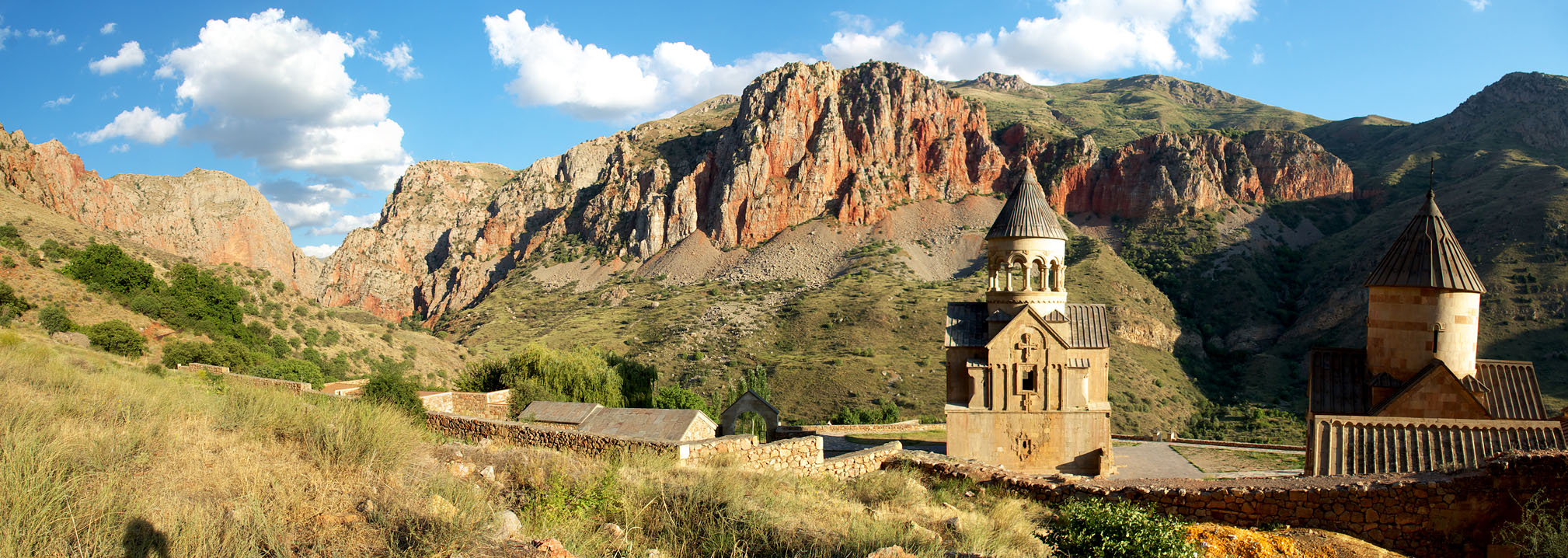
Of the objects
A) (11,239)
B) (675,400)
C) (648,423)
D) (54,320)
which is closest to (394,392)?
(648,423)

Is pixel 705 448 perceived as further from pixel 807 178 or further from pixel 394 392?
pixel 807 178

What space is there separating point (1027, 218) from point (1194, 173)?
8554cm

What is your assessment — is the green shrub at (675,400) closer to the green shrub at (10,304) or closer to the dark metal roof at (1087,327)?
the dark metal roof at (1087,327)

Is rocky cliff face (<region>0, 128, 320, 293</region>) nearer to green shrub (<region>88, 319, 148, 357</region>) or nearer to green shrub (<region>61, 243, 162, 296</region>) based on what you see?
green shrub (<region>61, 243, 162, 296</region>)

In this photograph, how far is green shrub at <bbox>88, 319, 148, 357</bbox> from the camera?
78.8 feet

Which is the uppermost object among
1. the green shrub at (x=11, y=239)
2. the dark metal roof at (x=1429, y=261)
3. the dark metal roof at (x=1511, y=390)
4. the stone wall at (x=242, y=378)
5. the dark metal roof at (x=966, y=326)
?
the green shrub at (x=11, y=239)

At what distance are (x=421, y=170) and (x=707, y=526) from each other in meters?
152

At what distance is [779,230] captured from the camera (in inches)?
3836

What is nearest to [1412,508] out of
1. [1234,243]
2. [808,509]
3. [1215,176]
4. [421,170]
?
[808,509]

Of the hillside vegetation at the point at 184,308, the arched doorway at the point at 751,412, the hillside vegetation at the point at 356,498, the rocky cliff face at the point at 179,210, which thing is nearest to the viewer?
the hillside vegetation at the point at 356,498

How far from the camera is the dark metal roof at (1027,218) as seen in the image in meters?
20.4

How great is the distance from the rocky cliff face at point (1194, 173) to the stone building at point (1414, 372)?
85203 mm

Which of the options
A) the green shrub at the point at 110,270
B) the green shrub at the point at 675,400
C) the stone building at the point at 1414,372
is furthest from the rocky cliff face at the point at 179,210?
the stone building at the point at 1414,372

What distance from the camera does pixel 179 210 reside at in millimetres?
89062
